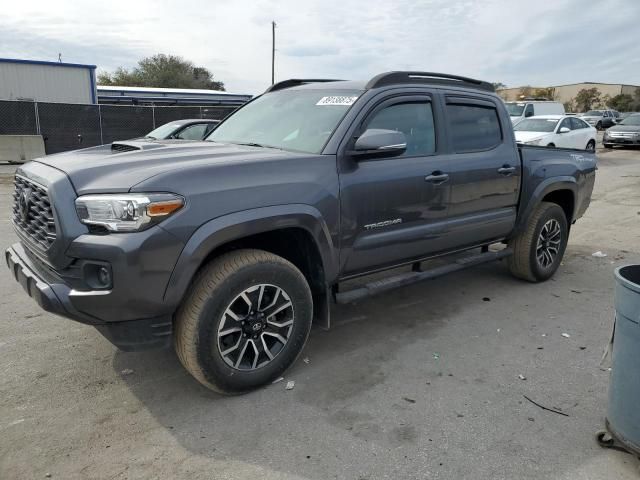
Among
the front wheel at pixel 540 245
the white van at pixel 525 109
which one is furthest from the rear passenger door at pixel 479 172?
the white van at pixel 525 109

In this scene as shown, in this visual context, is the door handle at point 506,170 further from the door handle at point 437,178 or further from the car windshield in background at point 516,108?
the car windshield in background at point 516,108

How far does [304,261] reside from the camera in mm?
3455

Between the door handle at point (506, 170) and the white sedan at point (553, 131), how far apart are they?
38.0ft

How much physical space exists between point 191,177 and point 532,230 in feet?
12.1

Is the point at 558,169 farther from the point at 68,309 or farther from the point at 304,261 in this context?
the point at 68,309

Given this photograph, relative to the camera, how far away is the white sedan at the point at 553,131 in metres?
15.6

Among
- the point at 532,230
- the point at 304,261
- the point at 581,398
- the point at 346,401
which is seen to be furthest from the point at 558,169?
the point at 346,401

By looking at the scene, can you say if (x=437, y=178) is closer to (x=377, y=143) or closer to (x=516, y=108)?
(x=377, y=143)

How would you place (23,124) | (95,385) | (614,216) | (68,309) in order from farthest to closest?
(23,124) → (614,216) → (95,385) → (68,309)

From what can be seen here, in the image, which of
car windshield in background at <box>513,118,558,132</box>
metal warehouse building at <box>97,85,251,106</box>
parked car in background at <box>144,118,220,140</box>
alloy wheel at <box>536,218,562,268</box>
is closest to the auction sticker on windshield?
alloy wheel at <box>536,218,562,268</box>

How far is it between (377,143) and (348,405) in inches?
65.2

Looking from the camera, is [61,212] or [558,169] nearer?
[61,212]

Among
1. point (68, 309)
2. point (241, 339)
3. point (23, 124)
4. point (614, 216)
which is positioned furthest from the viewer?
point (23, 124)

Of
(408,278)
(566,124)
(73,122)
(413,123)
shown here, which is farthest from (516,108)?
(408,278)
